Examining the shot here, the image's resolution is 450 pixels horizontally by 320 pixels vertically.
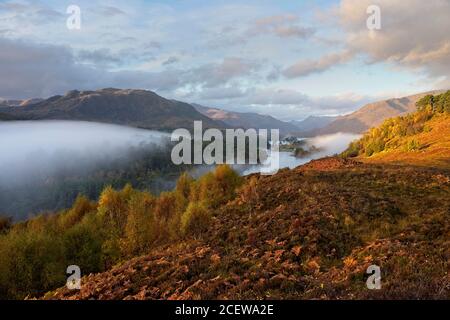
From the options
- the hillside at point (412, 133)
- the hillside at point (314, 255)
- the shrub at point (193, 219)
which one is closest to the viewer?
the hillside at point (314, 255)

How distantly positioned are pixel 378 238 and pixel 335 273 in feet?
31.0

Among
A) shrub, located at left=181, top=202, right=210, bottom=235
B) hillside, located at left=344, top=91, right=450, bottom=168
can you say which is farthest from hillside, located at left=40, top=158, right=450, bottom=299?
hillside, located at left=344, top=91, right=450, bottom=168

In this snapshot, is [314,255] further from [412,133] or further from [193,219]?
[412,133]

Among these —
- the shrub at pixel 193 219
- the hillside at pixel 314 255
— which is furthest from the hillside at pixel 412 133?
the hillside at pixel 314 255

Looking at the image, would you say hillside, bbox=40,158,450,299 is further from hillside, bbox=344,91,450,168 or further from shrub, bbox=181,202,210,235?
hillside, bbox=344,91,450,168

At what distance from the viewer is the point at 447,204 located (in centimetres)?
3288

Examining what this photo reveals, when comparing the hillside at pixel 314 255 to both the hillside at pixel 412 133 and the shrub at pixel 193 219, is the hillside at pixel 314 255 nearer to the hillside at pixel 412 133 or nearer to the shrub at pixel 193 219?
the shrub at pixel 193 219

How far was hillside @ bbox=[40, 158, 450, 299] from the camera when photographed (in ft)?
50.2

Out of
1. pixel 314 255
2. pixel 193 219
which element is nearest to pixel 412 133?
pixel 193 219

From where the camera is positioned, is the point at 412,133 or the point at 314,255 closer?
the point at 314,255

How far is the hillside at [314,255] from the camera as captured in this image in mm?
15305

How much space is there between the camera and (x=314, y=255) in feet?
74.9

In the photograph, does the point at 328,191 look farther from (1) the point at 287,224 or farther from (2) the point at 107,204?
(2) the point at 107,204
